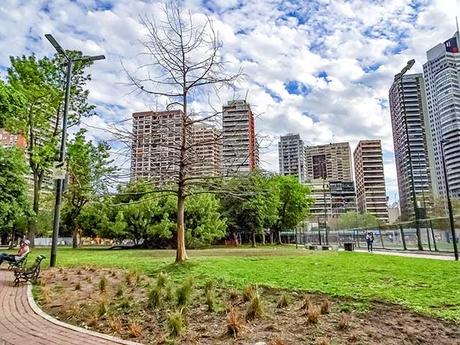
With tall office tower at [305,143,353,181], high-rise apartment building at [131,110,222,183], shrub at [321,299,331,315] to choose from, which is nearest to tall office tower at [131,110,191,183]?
high-rise apartment building at [131,110,222,183]

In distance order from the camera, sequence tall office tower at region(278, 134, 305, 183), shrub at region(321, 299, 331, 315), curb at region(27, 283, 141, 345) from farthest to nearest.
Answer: tall office tower at region(278, 134, 305, 183)
shrub at region(321, 299, 331, 315)
curb at region(27, 283, 141, 345)

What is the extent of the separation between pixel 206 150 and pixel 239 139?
134 centimetres

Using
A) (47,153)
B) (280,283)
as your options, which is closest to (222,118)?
(280,283)

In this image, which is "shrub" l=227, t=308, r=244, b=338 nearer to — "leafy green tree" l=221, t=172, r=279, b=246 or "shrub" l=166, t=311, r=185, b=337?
"shrub" l=166, t=311, r=185, b=337

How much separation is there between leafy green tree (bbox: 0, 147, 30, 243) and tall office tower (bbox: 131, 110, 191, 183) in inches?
304

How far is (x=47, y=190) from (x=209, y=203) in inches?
653

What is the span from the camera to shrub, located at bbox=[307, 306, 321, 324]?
5621mm

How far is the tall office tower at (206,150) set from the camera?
1404 centimetres

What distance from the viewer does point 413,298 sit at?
6926 mm

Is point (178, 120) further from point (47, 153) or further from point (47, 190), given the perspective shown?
point (47, 190)

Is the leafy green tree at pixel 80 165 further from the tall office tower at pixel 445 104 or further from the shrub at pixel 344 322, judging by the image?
the shrub at pixel 344 322

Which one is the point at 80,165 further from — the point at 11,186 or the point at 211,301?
the point at 211,301

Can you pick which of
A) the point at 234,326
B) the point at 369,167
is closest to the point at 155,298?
the point at 234,326

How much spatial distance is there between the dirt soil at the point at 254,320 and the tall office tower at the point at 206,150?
20.8ft
